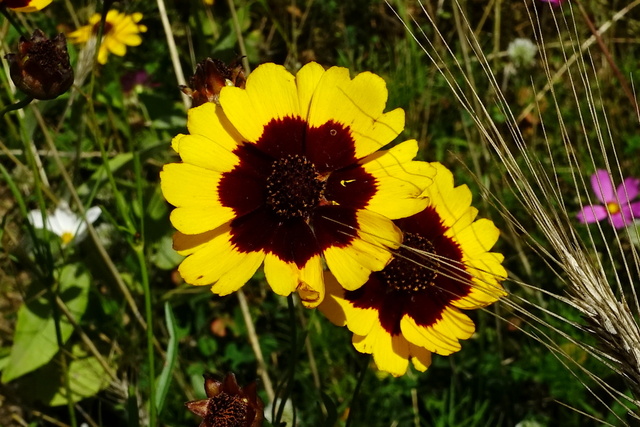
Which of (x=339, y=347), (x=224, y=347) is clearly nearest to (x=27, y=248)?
(x=224, y=347)

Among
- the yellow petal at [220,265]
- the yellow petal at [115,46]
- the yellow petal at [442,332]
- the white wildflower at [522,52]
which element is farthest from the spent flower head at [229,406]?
the white wildflower at [522,52]

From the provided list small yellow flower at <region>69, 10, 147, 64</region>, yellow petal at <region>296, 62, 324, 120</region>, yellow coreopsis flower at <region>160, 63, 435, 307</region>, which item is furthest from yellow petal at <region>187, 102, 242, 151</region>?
small yellow flower at <region>69, 10, 147, 64</region>

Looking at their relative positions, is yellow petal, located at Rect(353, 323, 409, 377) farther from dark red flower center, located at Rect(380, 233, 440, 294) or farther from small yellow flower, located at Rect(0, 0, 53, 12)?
small yellow flower, located at Rect(0, 0, 53, 12)

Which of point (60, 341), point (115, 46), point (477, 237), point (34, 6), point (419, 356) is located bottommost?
point (419, 356)

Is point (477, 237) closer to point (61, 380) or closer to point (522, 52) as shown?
point (61, 380)

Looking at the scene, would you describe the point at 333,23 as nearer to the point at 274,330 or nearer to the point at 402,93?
the point at 402,93

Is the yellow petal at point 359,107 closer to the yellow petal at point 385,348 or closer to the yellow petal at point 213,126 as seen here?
the yellow petal at point 213,126

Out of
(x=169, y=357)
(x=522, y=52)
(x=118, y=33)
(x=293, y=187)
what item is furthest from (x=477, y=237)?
(x=118, y=33)
